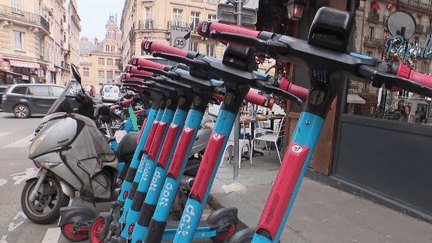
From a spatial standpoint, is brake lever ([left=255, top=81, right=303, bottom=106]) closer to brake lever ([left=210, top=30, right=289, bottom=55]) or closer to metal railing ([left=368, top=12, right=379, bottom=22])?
brake lever ([left=210, top=30, right=289, bottom=55])

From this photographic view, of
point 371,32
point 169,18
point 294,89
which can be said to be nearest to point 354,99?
point 371,32

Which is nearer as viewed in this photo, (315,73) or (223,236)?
(315,73)

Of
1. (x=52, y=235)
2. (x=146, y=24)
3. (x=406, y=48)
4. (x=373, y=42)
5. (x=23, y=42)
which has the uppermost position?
(x=146, y=24)

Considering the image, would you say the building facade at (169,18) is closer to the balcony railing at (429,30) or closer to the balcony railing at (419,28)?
the balcony railing at (419,28)

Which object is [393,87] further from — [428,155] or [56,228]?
[56,228]

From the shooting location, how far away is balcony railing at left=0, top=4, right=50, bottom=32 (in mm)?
27812

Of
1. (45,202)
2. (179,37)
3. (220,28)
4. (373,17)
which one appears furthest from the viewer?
(179,37)

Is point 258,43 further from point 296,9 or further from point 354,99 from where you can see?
point 296,9

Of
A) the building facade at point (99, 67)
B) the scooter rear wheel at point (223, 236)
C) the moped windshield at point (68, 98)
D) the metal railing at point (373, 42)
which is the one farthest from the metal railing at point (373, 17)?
the building facade at point (99, 67)

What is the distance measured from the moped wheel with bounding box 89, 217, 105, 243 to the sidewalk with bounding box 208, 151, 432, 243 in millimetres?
1427

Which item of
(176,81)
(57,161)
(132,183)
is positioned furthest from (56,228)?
(176,81)

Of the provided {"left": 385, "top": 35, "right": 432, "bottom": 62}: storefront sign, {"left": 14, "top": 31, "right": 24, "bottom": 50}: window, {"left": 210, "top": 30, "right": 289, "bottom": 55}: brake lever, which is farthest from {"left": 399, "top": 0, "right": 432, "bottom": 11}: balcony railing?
{"left": 14, "top": 31, "right": 24, "bottom": 50}: window

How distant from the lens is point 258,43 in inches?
47.9

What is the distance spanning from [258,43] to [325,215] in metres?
2.95
